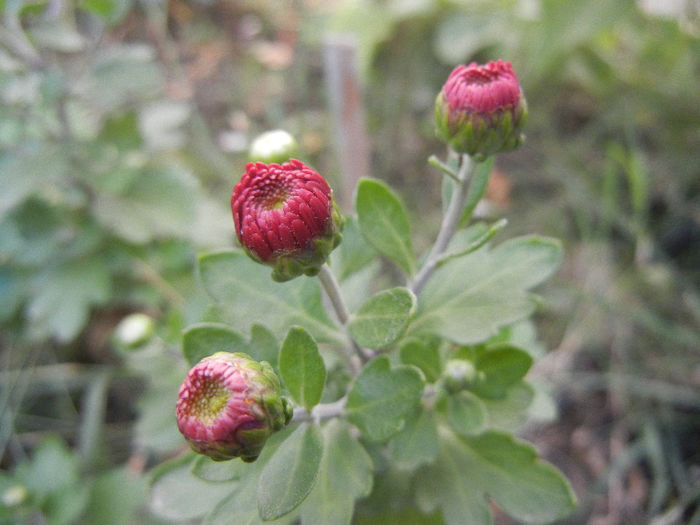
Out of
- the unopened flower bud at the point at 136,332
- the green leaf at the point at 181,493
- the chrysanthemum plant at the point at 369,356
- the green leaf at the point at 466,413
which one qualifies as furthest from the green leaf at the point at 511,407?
the unopened flower bud at the point at 136,332

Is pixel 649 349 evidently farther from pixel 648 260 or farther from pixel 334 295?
pixel 334 295

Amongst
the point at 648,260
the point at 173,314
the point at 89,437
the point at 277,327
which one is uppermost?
the point at 277,327

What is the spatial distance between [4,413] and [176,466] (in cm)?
141

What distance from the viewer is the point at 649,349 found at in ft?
6.75

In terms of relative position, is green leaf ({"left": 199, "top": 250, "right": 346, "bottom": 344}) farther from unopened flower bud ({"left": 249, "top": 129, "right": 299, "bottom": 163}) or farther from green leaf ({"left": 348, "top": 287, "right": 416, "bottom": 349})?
unopened flower bud ({"left": 249, "top": 129, "right": 299, "bottom": 163})

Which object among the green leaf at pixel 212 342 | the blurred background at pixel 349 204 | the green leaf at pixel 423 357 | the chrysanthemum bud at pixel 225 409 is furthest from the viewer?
the blurred background at pixel 349 204

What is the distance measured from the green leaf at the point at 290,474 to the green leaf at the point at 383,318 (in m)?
0.17

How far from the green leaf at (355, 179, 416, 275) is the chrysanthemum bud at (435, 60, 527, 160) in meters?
0.14

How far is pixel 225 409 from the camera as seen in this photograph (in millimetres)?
707

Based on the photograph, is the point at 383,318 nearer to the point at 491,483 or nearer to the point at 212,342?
the point at 212,342

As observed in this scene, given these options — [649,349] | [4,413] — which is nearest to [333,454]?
[649,349]

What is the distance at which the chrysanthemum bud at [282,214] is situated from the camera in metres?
0.75

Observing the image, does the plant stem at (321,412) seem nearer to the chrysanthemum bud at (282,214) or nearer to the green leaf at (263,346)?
the green leaf at (263,346)

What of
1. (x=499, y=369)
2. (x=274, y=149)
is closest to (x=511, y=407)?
(x=499, y=369)
